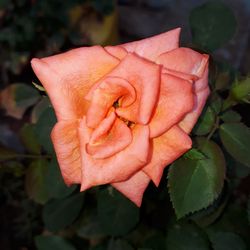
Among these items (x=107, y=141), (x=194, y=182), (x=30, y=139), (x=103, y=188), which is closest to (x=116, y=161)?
(x=107, y=141)

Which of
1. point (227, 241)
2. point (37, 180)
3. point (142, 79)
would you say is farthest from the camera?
point (37, 180)

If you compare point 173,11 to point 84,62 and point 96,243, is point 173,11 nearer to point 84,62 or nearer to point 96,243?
point 96,243

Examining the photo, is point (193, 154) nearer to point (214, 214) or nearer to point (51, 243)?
point (214, 214)

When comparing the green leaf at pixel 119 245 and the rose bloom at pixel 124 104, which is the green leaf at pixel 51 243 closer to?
the green leaf at pixel 119 245

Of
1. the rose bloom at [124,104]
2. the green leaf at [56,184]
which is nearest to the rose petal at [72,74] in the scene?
the rose bloom at [124,104]

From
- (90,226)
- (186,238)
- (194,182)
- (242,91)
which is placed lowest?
(90,226)

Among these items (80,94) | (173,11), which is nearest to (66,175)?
(80,94)
